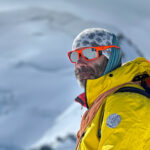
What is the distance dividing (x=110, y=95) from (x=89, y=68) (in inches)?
23.7

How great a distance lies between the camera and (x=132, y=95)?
1.67 meters

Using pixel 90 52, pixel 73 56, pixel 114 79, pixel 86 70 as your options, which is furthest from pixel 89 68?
pixel 114 79

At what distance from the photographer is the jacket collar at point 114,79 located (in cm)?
200

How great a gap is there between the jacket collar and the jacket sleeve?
0.35m

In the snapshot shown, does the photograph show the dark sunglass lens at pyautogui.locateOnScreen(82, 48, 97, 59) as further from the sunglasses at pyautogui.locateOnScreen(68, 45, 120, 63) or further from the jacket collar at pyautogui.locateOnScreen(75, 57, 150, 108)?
the jacket collar at pyautogui.locateOnScreen(75, 57, 150, 108)

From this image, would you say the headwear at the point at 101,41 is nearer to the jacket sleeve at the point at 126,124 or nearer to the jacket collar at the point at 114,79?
the jacket collar at the point at 114,79

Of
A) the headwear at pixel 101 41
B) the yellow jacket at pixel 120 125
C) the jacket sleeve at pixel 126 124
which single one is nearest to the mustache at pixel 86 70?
the headwear at pixel 101 41

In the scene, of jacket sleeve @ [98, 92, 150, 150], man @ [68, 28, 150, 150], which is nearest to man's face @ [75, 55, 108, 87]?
man @ [68, 28, 150, 150]

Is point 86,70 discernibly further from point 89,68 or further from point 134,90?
point 134,90

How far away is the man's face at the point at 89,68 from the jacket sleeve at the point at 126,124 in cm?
68

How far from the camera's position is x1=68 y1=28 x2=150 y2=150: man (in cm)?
151

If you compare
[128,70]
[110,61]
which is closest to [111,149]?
[128,70]

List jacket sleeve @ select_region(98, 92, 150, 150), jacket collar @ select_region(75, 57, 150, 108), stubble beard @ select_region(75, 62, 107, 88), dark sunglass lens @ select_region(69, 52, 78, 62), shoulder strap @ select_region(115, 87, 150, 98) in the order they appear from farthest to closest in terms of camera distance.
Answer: dark sunglass lens @ select_region(69, 52, 78, 62), stubble beard @ select_region(75, 62, 107, 88), jacket collar @ select_region(75, 57, 150, 108), shoulder strap @ select_region(115, 87, 150, 98), jacket sleeve @ select_region(98, 92, 150, 150)

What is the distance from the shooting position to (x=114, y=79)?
2.01 meters
